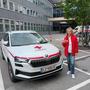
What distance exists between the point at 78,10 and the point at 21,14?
20.8 meters

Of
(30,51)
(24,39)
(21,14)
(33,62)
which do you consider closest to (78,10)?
(24,39)

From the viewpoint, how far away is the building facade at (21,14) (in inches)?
985

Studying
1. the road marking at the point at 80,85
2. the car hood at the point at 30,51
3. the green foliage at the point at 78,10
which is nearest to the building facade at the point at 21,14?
the green foliage at the point at 78,10

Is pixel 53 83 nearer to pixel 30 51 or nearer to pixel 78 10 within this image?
pixel 30 51

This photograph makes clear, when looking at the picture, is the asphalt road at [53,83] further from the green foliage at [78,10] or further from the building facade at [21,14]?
the building facade at [21,14]

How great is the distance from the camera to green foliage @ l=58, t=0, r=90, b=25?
12.2m

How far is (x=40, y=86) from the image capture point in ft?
16.5

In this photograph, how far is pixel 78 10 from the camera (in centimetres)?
1266

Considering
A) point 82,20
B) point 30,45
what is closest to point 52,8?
point 82,20

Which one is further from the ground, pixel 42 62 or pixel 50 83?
pixel 42 62

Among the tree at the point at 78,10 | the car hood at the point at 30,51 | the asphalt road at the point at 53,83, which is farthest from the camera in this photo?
the tree at the point at 78,10

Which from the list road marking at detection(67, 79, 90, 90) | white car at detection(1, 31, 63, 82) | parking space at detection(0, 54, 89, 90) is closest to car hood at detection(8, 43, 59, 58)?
white car at detection(1, 31, 63, 82)

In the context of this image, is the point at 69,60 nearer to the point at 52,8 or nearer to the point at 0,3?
the point at 0,3

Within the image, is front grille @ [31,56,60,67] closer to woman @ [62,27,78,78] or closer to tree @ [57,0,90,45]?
woman @ [62,27,78,78]
